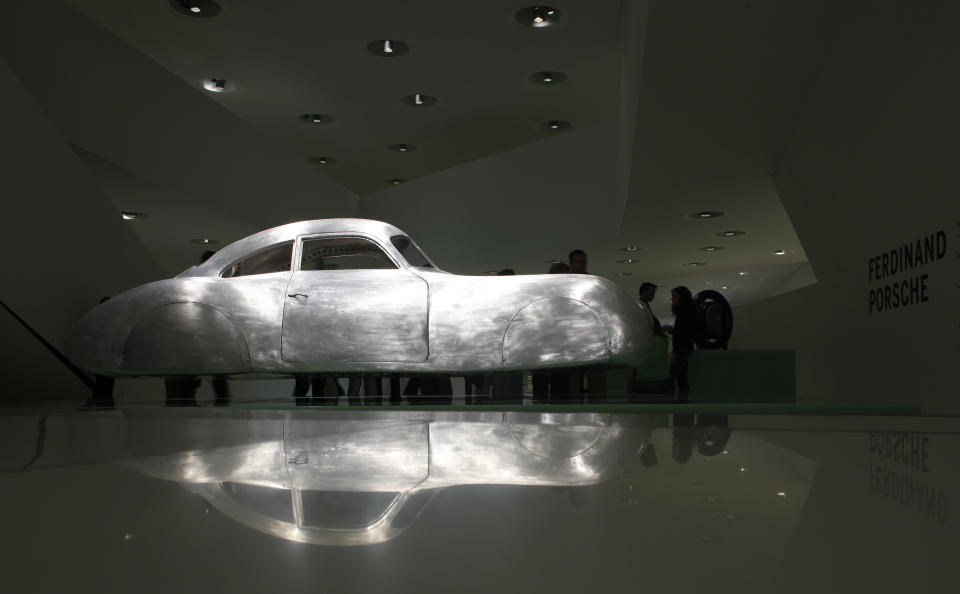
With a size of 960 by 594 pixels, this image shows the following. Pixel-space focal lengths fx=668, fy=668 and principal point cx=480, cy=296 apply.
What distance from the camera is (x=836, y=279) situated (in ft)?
13.2

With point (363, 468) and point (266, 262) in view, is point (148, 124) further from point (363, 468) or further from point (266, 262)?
point (363, 468)

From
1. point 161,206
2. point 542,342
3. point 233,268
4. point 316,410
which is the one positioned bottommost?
point 316,410

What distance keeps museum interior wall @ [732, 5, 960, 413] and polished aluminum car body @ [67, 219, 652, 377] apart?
109 cm

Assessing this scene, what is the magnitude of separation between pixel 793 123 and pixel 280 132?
251 inches

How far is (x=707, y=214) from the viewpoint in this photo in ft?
23.4

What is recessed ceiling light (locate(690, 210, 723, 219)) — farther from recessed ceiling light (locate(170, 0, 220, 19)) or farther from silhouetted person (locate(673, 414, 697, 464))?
silhouetted person (locate(673, 414, 697, 464))

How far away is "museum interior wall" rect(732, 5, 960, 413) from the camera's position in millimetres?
2691

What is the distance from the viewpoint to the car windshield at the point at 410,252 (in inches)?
145

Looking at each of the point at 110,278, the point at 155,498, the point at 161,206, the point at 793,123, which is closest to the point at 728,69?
the point at 793,123

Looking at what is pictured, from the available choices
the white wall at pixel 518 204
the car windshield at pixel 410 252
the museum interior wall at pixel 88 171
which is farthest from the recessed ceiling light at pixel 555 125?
the car windshield at pixel 410 252

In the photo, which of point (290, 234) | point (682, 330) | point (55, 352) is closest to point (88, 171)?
point (55, 352)

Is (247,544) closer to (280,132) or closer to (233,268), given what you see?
(233,268)

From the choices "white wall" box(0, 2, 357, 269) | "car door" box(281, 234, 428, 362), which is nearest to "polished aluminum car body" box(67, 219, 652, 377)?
"car door" box(281, 234, 428, 362)

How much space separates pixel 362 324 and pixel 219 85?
17.1 ft
